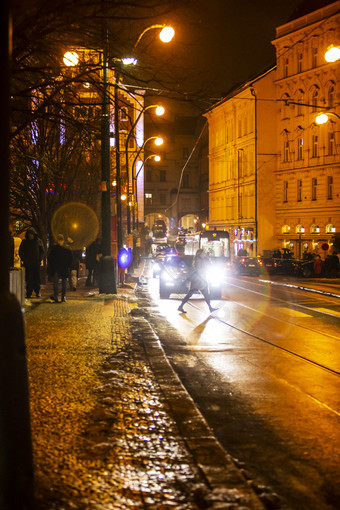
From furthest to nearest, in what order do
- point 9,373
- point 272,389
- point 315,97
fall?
point 315,97 < point 272,389 < point 9,373

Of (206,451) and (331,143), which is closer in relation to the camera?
(206,451)

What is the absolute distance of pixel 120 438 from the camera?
5316 millimetres

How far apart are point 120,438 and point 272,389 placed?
10.00 feet

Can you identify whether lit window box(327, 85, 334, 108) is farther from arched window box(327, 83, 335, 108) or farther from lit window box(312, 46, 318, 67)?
lit window box(312, 46, 318, 67)

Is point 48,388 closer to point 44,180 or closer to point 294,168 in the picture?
point 44,180

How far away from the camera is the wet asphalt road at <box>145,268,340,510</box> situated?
4934mm

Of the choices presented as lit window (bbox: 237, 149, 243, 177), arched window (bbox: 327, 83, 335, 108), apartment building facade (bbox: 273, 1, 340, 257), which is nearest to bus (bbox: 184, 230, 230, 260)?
apartment building facade (bbox: 273, 1, 340, 257)

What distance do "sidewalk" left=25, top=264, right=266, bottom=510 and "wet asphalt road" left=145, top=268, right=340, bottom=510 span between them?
401 millimetres

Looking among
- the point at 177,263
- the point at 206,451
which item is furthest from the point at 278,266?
the point at 206,451

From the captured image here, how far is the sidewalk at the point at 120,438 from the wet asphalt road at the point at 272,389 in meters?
0.40

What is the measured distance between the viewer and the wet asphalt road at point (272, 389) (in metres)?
4.93

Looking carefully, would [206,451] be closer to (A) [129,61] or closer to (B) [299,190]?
(A) [129,61]

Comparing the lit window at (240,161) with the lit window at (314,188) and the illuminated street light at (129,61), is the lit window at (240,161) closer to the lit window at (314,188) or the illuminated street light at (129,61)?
the lit window at (314,188)

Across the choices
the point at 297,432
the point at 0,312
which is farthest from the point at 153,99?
the point at 0,312
